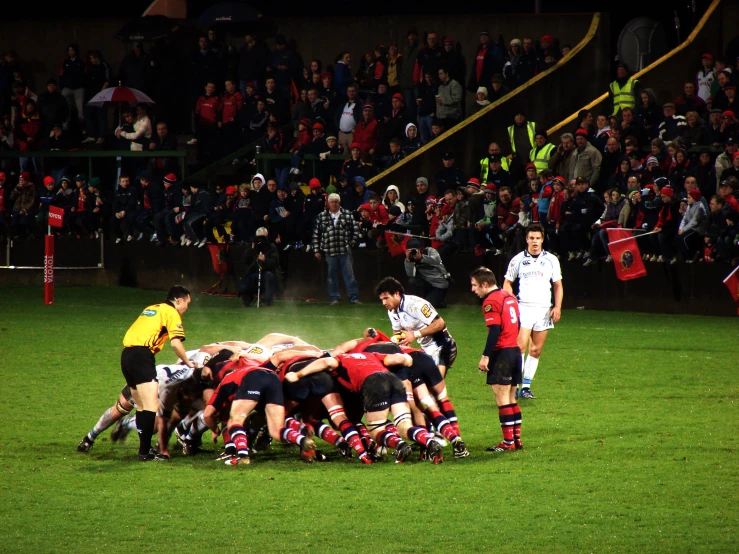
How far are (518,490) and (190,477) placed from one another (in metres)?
2.79

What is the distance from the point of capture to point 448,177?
2339cm

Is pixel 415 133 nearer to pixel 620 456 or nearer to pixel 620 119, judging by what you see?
pixel 620 119

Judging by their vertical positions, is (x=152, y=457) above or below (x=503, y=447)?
below

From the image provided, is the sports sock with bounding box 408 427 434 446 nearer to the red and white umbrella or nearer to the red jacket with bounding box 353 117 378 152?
the red jacket with bounding box 353 117 378 152

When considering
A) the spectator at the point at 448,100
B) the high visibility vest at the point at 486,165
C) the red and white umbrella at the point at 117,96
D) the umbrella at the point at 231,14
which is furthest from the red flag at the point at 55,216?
the high visibility vest at the point at 486,165

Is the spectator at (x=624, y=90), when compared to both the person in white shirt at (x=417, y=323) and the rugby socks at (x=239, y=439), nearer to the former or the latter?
the person in white shirt at (x=417, y=323)

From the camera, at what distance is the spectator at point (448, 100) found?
2489cm

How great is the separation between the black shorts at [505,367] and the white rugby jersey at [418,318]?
1.21 m

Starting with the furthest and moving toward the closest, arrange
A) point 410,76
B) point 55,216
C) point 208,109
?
point 208,109, point 410,76, point 55,216

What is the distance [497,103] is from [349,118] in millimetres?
3355

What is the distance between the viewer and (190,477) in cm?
977

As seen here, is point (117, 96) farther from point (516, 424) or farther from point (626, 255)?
point (516, 424)

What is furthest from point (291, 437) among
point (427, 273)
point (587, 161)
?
point (587, 161)

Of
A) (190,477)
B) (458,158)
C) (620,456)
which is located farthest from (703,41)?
(190,477)
